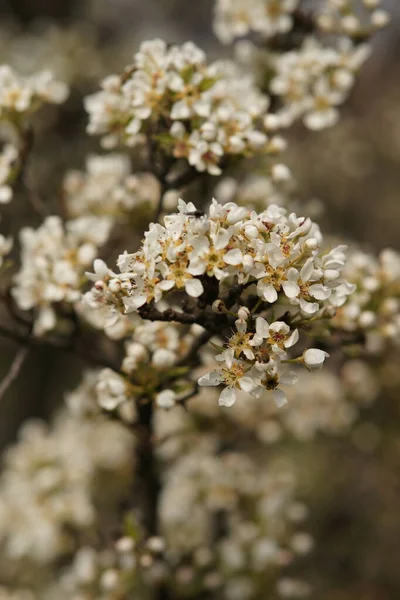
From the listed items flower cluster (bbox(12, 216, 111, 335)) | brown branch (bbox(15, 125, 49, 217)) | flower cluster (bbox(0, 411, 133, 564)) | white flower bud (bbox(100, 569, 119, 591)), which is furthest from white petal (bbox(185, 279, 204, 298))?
white flower bud (bbox(100, 569, 119, 591))

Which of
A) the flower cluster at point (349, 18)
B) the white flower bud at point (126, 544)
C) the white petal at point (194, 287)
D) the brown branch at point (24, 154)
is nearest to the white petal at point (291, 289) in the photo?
the white petal at point (194, 287)

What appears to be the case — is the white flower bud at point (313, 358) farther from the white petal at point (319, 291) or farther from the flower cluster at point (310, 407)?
the flower cluster at point (310, 407)

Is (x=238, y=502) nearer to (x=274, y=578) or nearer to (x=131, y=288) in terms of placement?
(x=274, y=578)

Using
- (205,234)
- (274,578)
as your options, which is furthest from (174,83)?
(274,578)

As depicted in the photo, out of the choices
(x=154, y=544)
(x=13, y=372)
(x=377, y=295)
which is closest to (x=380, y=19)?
(x=377, y=295)

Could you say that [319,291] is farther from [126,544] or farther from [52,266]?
[126,544]

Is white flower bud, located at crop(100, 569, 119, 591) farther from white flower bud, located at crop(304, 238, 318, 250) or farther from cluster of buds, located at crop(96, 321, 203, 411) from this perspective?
white flower bud, located at crop(304, 238, 318, 250)
